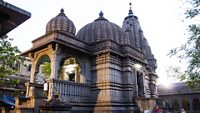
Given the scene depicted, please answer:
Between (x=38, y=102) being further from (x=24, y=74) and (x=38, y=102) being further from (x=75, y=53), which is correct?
(x=24, y=74)

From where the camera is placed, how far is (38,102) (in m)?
13.6

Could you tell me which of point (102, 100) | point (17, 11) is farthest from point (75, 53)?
point (17, 11)

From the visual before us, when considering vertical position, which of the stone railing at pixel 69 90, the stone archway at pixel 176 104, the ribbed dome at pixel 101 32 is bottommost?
the stone archway at pixel 176 104

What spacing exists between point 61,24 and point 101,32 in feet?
13.3

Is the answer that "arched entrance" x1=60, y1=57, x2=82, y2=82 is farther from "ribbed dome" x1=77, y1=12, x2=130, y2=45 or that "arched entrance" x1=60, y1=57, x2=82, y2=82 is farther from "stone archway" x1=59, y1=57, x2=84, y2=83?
"ribbed dome" x1=77, y1=12, x2=130, y2=45

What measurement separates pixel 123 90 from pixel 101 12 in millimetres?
10072

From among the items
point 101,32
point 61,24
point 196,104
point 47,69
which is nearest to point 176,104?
point 196,104

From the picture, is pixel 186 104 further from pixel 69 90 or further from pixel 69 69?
pixel 69 90

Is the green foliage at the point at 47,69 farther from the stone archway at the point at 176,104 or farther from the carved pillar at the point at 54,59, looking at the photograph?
the stone archway at the point at 176,104

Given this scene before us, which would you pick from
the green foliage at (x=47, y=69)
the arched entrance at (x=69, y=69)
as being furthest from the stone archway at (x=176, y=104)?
the arched entrance at (x=69, y=69)

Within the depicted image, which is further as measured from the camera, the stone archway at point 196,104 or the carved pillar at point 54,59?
the stone archway at point 196,104

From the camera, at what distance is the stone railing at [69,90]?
1445cm

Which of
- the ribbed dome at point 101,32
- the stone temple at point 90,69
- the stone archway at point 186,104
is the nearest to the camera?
the stone temple at point 90,69

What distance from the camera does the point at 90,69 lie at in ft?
60.4
